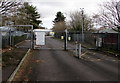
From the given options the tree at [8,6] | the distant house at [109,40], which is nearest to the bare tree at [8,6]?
the tree at [8,6]

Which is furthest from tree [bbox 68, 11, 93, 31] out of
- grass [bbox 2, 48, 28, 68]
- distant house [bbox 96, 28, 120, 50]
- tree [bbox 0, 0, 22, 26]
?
grass [bbox 2, 48, 28, 68]

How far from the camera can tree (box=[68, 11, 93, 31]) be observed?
42188mm

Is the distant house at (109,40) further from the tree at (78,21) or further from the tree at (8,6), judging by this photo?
the tree at (78,21)

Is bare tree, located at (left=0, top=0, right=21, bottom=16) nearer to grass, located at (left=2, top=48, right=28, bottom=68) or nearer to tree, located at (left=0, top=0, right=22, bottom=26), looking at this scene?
tree, located at (left=0, top=0, right=22, bottom=26)

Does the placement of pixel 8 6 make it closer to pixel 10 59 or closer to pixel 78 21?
pixel 10 59

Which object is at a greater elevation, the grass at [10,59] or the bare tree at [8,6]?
the bare tree at [8,6]

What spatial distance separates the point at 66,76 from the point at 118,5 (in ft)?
47.6

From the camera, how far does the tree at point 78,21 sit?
138 feet

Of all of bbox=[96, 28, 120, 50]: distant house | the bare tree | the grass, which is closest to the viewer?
the grass

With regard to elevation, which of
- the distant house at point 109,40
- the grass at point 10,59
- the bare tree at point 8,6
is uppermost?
the bare tree at point 8,6

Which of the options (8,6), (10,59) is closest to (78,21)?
(8,6)

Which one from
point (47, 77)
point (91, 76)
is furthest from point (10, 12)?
point (91, 76)

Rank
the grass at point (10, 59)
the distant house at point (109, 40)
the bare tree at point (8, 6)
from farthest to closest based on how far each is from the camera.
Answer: the distant house at point (109, 40), the bare tree at point (8, 6), the grass at point (10, 59)

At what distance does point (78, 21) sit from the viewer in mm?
43438
